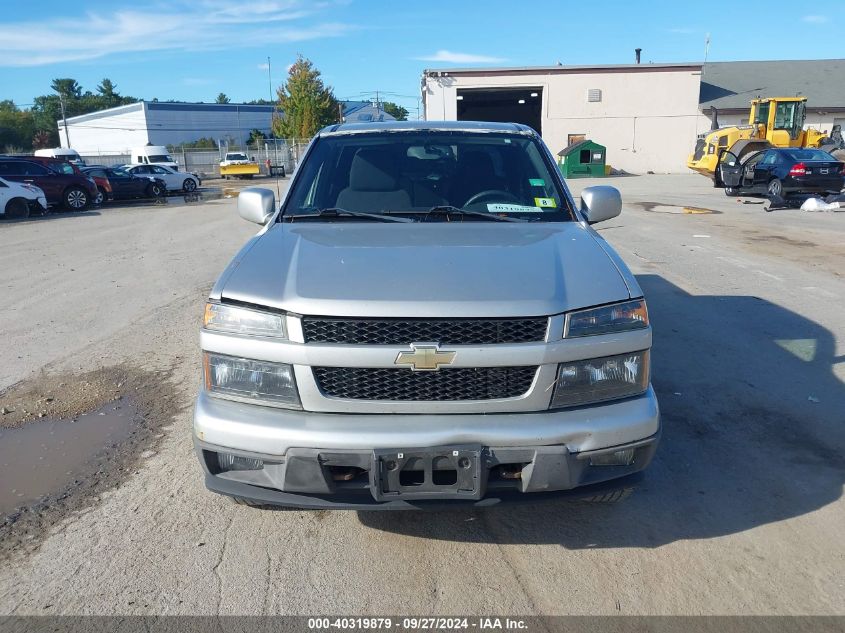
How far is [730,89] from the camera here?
44.9 metres

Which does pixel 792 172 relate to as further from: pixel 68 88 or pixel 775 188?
pixel 68 88

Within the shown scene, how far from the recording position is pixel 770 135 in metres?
27.2

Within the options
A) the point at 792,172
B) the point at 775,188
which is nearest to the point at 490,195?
the point at 792,172

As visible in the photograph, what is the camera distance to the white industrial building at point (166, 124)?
71.8 meters

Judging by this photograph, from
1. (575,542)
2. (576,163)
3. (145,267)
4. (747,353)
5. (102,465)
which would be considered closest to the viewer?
(575,542)

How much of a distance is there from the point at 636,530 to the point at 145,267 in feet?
30.9

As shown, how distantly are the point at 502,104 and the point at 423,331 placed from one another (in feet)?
152

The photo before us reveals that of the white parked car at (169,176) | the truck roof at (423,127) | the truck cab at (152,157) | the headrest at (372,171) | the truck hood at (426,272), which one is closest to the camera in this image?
the truck hood at (426,272)

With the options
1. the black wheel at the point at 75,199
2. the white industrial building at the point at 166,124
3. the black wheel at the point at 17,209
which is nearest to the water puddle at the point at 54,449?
the black wheel at the point at 17,209

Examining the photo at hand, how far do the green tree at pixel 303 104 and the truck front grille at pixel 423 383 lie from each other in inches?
2095

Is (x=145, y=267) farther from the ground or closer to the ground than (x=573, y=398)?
closer to the ground

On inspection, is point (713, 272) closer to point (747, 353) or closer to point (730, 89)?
point (747, 353)

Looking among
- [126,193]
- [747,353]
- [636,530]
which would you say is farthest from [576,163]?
[636,530]

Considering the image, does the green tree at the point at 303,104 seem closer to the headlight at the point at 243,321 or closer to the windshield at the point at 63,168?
the windshield at the point at 63,168
